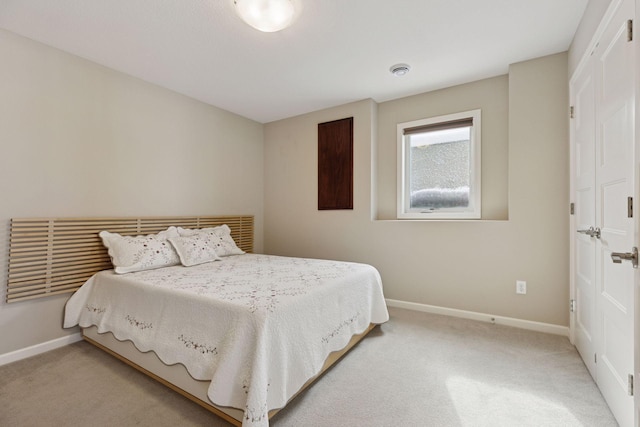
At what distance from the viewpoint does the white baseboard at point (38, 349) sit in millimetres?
2078

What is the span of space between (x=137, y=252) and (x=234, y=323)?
1.54 m

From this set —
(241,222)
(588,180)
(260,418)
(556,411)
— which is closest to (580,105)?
(588,180)

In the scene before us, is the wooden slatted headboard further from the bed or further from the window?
the window

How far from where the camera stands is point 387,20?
2.04 m

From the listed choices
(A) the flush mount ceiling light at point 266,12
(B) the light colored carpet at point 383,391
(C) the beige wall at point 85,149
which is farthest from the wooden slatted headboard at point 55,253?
(A) the flush mount ceiling light at point 266,12

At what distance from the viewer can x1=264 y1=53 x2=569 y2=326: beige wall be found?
2516 mm

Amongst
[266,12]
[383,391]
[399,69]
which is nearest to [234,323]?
[383,391]

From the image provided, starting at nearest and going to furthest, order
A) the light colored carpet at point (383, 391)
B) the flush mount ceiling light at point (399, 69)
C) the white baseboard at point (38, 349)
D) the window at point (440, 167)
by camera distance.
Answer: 1. the light colored carpet at point (383, 391)
2. the white baseboard at point (38, 349)
3. the flush mount ceiling light at point (399, 69)
4. the window at point (440, 167)

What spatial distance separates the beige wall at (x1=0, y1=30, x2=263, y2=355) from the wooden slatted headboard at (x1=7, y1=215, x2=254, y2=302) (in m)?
0.08

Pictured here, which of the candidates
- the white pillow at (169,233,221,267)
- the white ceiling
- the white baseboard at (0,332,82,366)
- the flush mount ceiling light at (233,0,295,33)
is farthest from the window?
the white baseboard at (0,332,82,366)

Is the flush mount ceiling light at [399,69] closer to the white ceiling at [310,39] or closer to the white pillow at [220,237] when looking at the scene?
the white ceiling at [310,39]

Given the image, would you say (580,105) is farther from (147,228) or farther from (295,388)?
(147,228)

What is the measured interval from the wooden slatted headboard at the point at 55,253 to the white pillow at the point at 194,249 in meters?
0.45

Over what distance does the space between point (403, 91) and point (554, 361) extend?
286 cm
